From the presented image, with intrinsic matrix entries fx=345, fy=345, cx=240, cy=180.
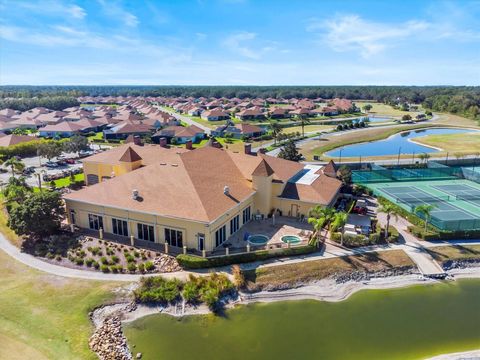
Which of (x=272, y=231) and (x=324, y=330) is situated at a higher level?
(x=272, y=231)

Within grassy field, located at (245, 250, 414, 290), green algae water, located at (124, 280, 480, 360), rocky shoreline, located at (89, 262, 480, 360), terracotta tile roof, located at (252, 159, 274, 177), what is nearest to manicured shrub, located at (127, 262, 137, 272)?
rocky shoreline, located at (89, 262, 480, 360)

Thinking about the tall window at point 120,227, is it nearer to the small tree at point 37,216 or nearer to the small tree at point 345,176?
the small tree at point 37,216

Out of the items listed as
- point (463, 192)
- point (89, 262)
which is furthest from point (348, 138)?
point (89, 262)

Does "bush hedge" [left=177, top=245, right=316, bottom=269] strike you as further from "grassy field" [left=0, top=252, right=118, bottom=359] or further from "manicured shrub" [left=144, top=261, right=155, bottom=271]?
"grassy field" [left=0, top=252, right=118, bottom=359]

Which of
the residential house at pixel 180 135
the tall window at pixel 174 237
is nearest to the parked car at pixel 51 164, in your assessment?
the residential house at pixel 180 135

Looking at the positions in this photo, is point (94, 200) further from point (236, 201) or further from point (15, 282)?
point (236, 201)

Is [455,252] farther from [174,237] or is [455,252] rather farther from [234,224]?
[174,237]
